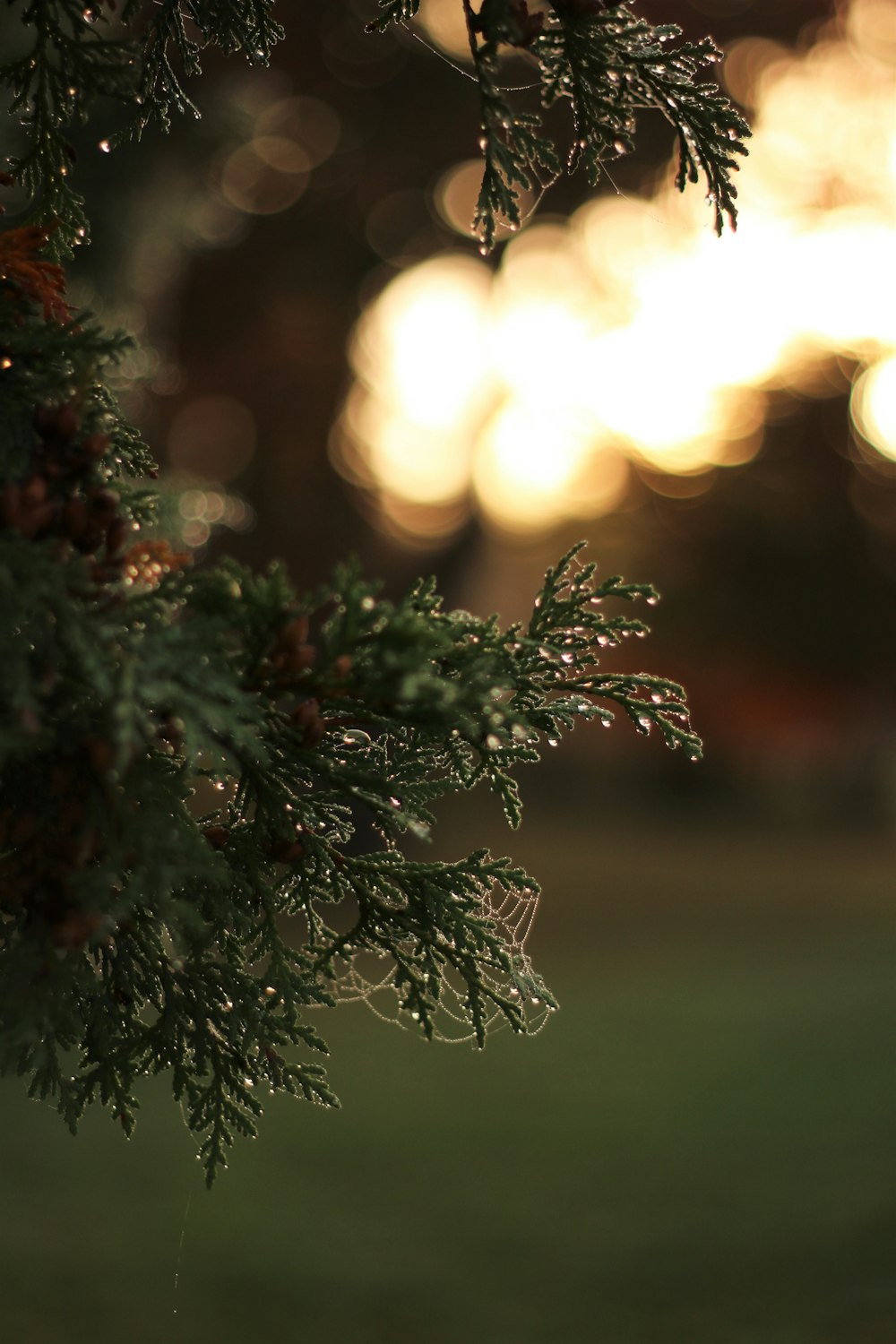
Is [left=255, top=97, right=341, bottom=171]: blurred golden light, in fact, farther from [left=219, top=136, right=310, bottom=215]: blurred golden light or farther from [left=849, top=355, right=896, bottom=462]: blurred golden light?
[left=849, top=355, right=896, bottom=462]: blurred golden light

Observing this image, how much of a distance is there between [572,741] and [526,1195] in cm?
2923

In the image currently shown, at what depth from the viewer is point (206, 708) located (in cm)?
175

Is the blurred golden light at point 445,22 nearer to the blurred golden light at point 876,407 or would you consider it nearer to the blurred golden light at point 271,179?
the blurred golden light at point 271,179

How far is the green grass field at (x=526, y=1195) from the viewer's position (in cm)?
736

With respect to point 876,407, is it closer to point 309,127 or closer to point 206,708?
point 309,127

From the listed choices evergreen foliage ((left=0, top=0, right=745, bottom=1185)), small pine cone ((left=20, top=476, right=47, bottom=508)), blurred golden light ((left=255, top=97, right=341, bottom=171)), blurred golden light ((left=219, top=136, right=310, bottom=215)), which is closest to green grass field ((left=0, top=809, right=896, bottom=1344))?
evergreen foliage ((left=0, top=0, right=745, bottom=1185))

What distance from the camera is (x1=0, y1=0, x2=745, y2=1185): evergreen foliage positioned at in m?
1.86

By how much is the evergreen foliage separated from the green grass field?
204 inches

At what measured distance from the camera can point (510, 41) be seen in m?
2.27

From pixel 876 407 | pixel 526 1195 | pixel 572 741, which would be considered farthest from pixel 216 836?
pixel 572 741

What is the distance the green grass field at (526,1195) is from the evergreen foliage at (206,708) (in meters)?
5.18

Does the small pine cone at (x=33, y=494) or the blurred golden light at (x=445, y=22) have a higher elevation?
the blurred golden light at (x=445, y=22)

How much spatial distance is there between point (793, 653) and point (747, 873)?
9927 millimetres

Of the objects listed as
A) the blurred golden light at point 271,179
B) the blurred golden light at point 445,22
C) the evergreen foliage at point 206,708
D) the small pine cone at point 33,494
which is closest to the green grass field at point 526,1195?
the evergreen foliage at point 206,708
